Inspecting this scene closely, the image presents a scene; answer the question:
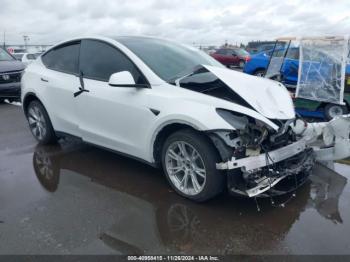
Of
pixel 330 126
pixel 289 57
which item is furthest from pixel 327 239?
pixel 289 57

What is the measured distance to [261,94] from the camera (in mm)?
3857

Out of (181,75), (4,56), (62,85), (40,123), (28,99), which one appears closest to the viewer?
(181,75)

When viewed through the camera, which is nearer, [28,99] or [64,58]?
[64,58]

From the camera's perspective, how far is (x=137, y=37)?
4.89 metres

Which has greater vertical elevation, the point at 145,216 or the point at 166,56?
the point at 166,56

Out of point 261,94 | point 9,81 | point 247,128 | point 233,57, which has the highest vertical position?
point 261,94

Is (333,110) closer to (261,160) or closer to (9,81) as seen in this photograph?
(261,160)

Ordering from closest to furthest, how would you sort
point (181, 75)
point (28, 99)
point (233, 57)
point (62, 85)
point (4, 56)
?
point (181, 75)
point (62, 85)
point (28, 99)
point (4, 56)
point (233, 57)

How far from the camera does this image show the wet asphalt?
3.05 metres

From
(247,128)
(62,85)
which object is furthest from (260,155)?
(62,85)

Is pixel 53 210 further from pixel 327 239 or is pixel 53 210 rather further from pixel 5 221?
pixel 327 239

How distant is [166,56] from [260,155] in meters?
1.81

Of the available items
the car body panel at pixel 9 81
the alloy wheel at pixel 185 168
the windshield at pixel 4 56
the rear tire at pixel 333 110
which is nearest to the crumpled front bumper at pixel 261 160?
the alloy wheel at pixel 185 168

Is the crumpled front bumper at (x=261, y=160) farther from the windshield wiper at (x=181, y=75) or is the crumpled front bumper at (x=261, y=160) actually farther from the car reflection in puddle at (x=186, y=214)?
the windshield wiper at (x=181, y=75)
